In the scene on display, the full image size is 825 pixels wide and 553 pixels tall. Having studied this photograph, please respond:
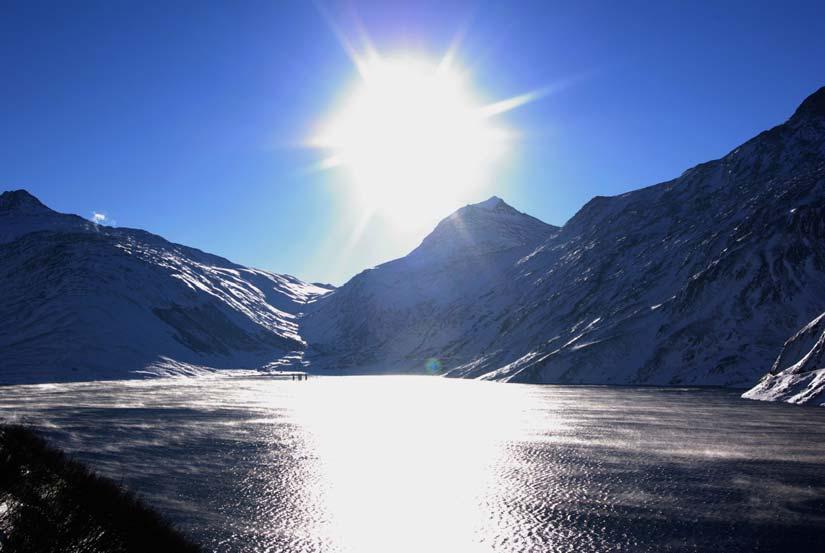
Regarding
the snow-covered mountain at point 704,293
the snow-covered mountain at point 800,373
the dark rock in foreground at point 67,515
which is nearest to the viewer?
the dark rock in foreground at point 67,515

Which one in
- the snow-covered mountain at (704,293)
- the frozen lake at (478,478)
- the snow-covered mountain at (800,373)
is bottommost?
the frozen lake at (478,478)

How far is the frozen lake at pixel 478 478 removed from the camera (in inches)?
856

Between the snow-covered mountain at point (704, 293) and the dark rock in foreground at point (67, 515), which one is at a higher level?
the snow-covered mountain at point (704, 293)

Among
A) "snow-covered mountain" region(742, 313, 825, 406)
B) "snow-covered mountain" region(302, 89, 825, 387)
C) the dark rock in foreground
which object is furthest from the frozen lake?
"snow-covered mountain" region(302, 89, 825, 387)

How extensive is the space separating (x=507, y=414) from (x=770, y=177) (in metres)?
150

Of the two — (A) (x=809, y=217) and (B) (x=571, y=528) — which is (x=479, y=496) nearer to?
(B) (x=571, y=528)

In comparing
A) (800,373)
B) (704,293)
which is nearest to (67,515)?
(800,373)

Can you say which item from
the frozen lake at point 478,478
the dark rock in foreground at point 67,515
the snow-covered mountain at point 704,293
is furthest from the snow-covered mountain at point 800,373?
the dark rock in foreground at point 67,515

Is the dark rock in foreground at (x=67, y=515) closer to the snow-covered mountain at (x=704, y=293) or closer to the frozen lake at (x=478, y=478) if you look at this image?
the frozen lake at (x=478, y=478)

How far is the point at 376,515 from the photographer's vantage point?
1006 inches

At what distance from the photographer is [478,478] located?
109ft

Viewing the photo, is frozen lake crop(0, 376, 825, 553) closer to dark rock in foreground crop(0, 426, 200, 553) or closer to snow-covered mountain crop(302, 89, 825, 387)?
dark rock in foreground crop(0, 426, 200, 553)

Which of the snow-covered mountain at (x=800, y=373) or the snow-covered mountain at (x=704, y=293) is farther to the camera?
the snow-covered mountain at (x=704, y=293)

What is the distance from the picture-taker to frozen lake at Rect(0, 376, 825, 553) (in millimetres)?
21734
